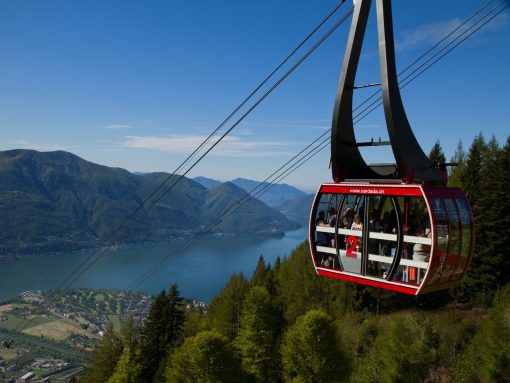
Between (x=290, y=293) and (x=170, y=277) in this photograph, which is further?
(x=170, y=277)

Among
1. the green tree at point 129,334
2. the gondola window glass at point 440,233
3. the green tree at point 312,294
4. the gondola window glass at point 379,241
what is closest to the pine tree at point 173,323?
the green tree at point 129,334

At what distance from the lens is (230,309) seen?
33.1 m

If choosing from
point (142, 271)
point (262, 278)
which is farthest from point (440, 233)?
point (142, 271)

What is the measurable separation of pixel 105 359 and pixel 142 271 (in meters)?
118

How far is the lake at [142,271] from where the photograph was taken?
120438mm

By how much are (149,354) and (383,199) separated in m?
27.2

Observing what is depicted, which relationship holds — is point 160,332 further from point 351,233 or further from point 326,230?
point 351,233

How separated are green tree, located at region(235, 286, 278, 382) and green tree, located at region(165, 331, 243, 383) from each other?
11.1ft

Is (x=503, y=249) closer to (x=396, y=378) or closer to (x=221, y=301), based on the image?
(x=396, y=378)

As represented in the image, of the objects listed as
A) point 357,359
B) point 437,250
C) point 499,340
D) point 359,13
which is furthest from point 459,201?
point 357,359

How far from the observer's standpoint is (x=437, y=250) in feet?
24.3

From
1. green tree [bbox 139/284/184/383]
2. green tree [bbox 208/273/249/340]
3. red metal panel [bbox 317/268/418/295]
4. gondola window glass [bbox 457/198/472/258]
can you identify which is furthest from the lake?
gondola window glass [bbox 457/198/472/258]

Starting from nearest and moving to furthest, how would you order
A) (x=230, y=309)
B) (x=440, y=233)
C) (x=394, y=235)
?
1. (x=440, y=233)
2. (x=394, y=235)
3. (x=230, y=309)

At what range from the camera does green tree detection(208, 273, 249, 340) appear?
3241 centimetres
